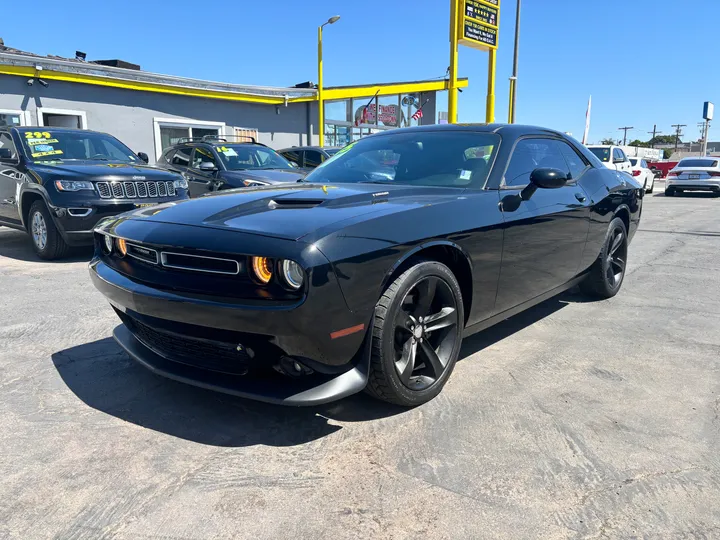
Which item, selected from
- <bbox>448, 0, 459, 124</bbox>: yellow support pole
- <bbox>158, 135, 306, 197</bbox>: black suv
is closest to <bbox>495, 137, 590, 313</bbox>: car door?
<bbox>158, 135, 306, 197</bbox>: black suv

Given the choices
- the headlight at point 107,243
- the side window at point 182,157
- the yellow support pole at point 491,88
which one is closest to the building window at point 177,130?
the side window at point 182,157

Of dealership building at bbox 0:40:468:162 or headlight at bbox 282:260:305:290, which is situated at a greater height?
dealership building at bbox 0:40:468:162

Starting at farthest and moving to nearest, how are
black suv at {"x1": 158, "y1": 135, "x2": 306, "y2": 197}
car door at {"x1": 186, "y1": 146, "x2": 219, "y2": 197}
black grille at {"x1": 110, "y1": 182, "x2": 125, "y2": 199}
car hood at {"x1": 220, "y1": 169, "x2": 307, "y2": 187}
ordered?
car door at {"x1": 186, "y1": 146, "x2": 219, "y2": 197} → black suv at {"x1": 158, "y1": 135, "x2": 306, "y2": 197} → car hood at {"x1": 220, "y1": 169, "x2": 307, "y2": 187} → black grille at {"x1": 110, "y1": 182, "x2": 125, "y2": 199}

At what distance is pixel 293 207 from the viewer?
2686 millimetres

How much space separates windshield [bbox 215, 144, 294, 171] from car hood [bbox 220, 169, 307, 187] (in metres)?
0.35

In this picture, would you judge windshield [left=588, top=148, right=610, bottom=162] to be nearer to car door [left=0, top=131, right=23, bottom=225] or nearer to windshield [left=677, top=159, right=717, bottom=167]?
windshield [left=677, top=159, right=717, bottom=167]

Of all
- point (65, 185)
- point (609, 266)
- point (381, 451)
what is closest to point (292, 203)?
point (381, 451)

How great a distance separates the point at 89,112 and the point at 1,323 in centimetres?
1288

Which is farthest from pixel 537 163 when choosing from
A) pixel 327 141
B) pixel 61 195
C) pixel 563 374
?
pixel 327 141

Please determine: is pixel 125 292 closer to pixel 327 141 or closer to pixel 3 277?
pixel 3 277

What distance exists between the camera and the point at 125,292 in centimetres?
260

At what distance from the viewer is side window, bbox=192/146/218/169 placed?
916cm

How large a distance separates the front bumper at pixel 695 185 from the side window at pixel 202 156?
17.2 m

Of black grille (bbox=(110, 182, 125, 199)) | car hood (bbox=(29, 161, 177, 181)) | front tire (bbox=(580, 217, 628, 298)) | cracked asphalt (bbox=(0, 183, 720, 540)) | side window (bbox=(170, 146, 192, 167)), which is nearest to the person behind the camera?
cracked asphalt (bbox=(0, 183, 720, 540))
